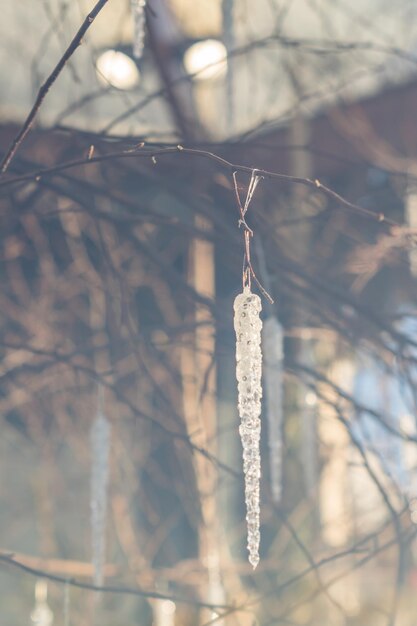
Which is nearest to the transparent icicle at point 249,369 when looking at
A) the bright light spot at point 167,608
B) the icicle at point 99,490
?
the icicle at point 99,490

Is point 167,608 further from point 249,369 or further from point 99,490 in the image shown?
point 249,369

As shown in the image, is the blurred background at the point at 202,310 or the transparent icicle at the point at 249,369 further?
the blurred background at the point at 202,310

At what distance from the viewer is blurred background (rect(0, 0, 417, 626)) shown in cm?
222

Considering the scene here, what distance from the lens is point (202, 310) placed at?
2480mm

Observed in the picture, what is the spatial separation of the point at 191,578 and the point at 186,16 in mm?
2207

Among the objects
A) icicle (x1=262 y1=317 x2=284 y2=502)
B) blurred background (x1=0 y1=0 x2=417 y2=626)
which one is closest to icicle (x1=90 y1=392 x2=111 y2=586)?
blurred background (x1=0 y1=0 x2=417 y2=626)

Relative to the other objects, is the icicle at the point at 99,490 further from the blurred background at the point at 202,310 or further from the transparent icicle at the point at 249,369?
the transparent icicle at the point at 249,369

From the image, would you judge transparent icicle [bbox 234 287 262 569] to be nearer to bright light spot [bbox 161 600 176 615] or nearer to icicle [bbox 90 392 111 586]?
icicle [bbox 90 392 111 586]

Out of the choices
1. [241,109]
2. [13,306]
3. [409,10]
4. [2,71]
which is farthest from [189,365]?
[409,10]

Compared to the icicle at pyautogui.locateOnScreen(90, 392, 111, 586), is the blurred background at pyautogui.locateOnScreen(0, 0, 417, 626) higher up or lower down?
higher up

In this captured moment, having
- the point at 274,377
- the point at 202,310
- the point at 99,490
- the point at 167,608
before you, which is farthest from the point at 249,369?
the point at 167,608

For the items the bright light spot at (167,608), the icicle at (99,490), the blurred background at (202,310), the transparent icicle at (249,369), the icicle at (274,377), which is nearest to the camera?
the transparent icicle at (249,369)

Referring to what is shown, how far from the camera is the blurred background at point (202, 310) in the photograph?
2.22 metres

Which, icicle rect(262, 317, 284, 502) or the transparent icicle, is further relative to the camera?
icicle rect(262, 317, 284, 502)
